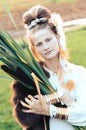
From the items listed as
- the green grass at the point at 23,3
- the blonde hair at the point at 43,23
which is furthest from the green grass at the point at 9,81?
the green grass at the point at 23,3

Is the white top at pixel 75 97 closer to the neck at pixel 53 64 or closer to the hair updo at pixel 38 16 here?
the neck at pixel 53 64

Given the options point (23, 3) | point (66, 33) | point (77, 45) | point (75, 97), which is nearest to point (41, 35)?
point (75, 97)

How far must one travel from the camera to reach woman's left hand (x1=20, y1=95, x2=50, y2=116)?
3.29 metres

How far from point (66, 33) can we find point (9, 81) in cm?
469

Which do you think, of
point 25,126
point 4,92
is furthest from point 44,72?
point 4,92

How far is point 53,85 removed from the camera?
3414 mm

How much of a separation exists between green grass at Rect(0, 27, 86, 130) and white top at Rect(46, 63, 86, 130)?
1.72 meters

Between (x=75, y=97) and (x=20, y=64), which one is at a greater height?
(x=20, y=64)

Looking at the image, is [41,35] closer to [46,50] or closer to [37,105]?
[46,50]

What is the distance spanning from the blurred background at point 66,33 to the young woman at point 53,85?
0.60 ft

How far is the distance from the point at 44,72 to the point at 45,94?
13 centimetres

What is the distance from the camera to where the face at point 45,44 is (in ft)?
11.1

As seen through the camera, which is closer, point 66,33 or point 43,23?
point 43,23

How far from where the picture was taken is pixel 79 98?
11.0 feet
